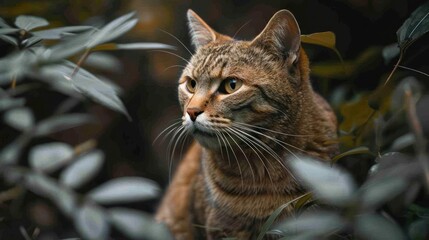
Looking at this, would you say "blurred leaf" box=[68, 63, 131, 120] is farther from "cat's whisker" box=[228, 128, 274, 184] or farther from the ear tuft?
the ear tuft

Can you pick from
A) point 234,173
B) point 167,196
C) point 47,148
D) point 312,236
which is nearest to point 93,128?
point 167,196

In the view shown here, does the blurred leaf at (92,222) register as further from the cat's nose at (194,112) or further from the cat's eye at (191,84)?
the cat's eye at (191,84)

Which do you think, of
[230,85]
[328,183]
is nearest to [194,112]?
[230,85]

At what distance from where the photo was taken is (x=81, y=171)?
1142 mm

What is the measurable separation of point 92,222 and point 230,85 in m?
1.39

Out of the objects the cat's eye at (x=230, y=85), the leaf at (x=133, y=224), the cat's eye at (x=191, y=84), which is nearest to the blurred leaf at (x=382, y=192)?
the leaf at (x=133, y=224)

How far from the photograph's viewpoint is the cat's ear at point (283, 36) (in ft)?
7.39

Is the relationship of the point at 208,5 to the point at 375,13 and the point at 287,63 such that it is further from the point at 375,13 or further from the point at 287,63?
the point at 287,63

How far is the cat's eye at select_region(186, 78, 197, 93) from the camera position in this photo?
2482 mm

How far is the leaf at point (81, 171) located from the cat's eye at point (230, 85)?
46.8 inches

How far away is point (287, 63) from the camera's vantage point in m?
2.38

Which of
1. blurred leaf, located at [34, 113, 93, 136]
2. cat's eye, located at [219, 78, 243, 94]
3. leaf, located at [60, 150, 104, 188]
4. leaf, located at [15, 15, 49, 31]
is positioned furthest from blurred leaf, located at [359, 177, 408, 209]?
cat's eye, located at [219, 78, 243, 94]

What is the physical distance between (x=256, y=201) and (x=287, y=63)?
557mm

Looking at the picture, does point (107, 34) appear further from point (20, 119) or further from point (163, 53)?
point (163, 53)
